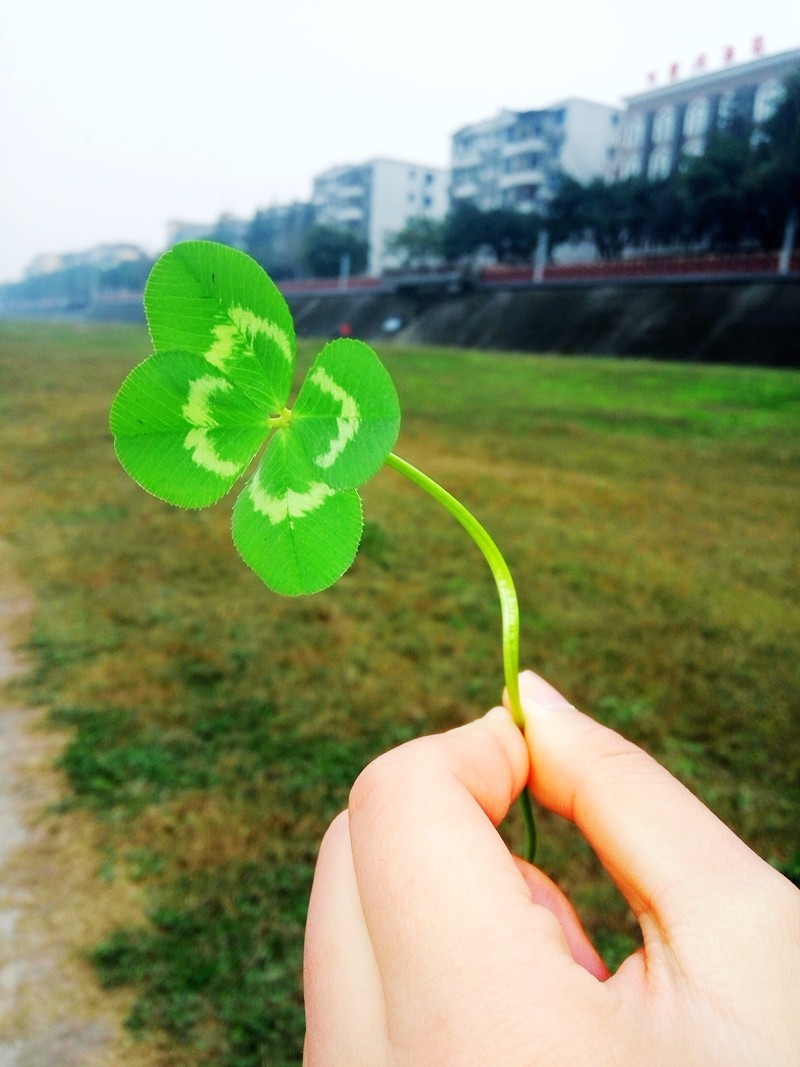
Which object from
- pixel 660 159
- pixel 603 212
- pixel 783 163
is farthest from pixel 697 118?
pixel 783 163

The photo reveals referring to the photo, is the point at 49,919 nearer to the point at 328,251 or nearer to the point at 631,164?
the point at 328,251

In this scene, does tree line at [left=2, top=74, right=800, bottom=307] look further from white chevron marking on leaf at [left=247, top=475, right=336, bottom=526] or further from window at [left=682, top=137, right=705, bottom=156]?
white chevron marking on leaf at [left=247, top=475, right=336, bottom=526]

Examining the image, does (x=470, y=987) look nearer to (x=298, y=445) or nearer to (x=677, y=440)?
(x=298, y=445)

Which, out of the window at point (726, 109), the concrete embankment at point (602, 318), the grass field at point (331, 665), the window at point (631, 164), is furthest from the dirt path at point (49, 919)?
the window at point (631, 164)

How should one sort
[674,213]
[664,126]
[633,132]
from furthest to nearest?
[633,132] < [664,126] < [674,213]

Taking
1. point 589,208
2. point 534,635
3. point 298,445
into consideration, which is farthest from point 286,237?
point 298,445

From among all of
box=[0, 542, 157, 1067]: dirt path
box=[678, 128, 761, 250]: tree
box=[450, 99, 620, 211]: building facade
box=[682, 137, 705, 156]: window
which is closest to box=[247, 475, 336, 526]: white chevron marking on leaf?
box=[0, 542, 157, 1067]: dirt path
